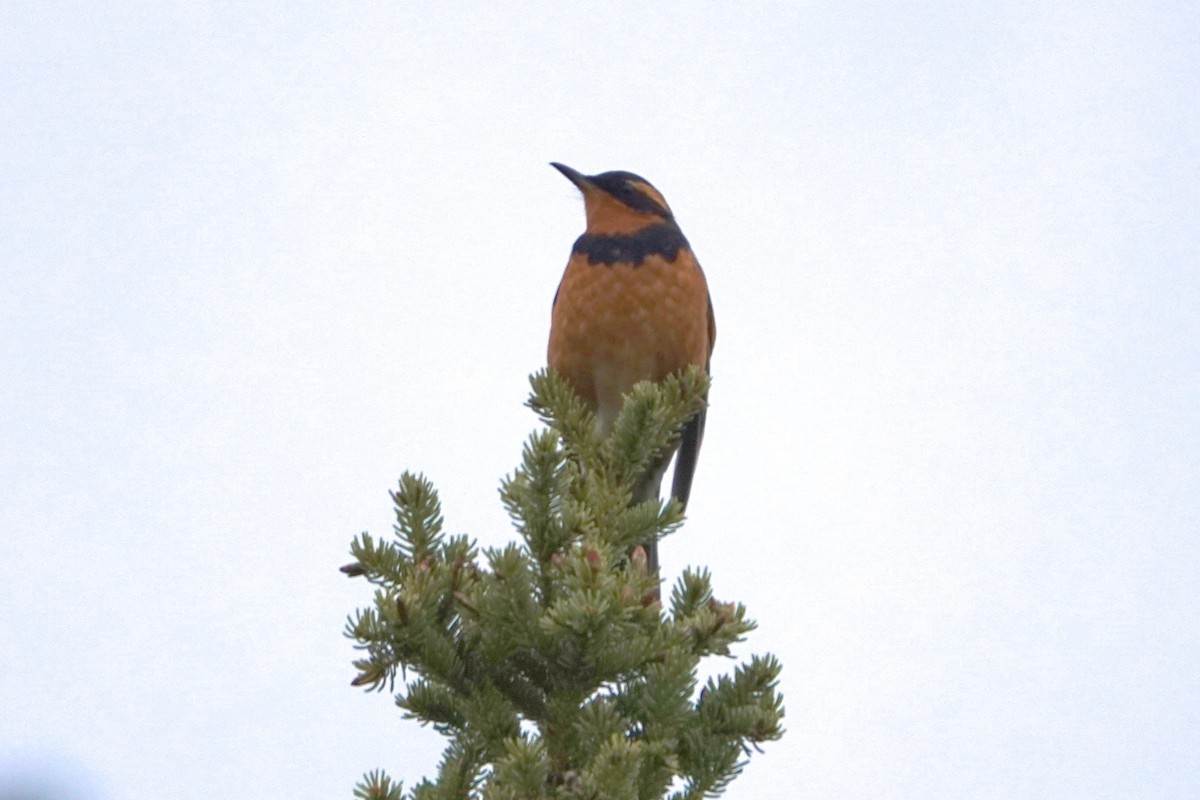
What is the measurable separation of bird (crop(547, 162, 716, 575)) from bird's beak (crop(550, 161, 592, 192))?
0.50 m

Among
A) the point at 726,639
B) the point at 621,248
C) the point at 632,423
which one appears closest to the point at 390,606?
the point at 726,639

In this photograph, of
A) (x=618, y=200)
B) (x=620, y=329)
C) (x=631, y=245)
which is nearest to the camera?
(x=620, y=329)

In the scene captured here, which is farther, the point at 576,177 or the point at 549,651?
the point at 576,177

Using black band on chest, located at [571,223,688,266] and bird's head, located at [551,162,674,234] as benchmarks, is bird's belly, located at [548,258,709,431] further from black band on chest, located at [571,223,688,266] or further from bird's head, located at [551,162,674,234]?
bird's head, located at [551,162,674,234]

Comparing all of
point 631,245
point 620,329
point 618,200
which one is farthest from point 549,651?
point 618,200

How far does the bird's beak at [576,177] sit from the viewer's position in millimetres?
7680

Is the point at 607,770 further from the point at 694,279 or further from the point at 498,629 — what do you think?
the point at 694,279

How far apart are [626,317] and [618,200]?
1131mm

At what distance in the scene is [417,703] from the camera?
358 cm

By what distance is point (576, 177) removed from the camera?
25.3 feet

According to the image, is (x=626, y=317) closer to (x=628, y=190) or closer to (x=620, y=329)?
(x=620, y=329)

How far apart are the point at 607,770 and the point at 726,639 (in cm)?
64

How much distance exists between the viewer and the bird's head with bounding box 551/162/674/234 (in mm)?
7480

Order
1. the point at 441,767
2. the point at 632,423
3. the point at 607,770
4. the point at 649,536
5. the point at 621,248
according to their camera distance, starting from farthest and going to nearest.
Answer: the point at 621,248 < the point at 632,423 < the point at 649,536 < the point at 441,767 < the point at 607,770
